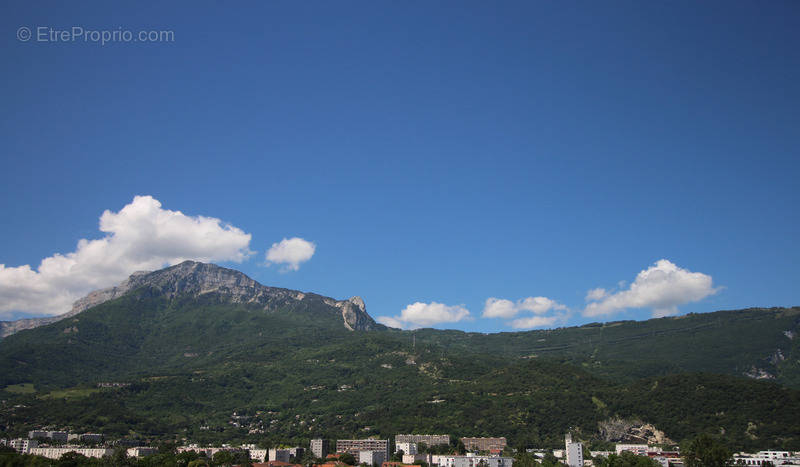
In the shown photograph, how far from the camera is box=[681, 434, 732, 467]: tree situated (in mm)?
118438

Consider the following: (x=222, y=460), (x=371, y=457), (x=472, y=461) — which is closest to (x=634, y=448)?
(x=472, y=461)

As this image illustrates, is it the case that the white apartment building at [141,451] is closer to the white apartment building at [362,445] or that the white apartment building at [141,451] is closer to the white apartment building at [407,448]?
the white apartment building at [362,445]

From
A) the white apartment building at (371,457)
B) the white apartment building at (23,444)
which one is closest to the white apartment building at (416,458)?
the white apartment building at (371,457)

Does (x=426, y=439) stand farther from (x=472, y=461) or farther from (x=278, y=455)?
(x=278, y=455)

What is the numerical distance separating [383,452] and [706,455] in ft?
243

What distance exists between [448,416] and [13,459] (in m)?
113

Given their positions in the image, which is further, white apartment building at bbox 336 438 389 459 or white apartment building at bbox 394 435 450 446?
white apartment building at bbox 336 438 389 459

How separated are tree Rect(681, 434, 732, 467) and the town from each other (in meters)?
6.40

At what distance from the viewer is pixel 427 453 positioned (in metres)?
161

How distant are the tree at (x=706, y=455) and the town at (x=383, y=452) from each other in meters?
6.40

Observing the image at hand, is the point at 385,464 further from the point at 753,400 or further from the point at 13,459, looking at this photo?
the point at 753,400

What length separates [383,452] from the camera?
163500 millimetres

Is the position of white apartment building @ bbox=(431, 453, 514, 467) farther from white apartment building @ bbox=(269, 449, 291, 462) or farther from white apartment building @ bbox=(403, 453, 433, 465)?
white apartment building @ bbox=(269, 449, 291, 462)

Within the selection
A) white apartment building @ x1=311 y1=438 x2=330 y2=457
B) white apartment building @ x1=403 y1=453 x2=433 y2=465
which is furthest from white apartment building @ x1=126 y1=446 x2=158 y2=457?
white apartment building @ x1=403 y1=453 x2=433 y2=465
